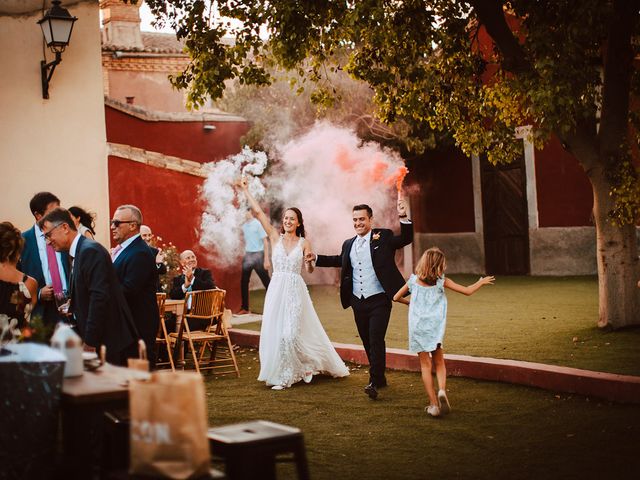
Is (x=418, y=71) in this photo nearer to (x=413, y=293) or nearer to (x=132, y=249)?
(x=413, y=293)

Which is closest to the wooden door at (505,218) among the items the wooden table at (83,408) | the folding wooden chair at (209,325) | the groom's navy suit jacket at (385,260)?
the folding wooden chair at (209,325)

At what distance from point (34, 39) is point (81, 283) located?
670 centimetres

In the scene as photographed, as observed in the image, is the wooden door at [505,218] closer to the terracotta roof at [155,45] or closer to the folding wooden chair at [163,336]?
the terracotta roof at [155,45]

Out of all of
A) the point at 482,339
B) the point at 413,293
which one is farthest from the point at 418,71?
the point at 413,293

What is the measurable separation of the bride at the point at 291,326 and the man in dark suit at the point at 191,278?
189 centimetres

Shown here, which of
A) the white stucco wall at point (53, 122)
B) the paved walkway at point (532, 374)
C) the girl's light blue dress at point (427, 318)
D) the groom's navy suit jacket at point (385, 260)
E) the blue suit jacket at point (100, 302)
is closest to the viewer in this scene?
the blue suit jacket at point (100, 302)

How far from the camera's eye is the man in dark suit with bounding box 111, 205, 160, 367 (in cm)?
738

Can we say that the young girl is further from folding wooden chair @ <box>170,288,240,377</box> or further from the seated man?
the seated man

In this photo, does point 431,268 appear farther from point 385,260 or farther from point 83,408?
point 83,408

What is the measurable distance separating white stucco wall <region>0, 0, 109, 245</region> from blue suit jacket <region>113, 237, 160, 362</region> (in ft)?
16.6

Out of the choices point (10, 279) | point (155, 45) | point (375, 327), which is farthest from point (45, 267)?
point (155, 45)

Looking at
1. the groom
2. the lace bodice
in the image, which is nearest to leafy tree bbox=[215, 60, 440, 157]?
the lace bodice

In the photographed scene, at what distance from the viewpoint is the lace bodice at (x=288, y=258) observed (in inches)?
412

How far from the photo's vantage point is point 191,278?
12.4 metres
